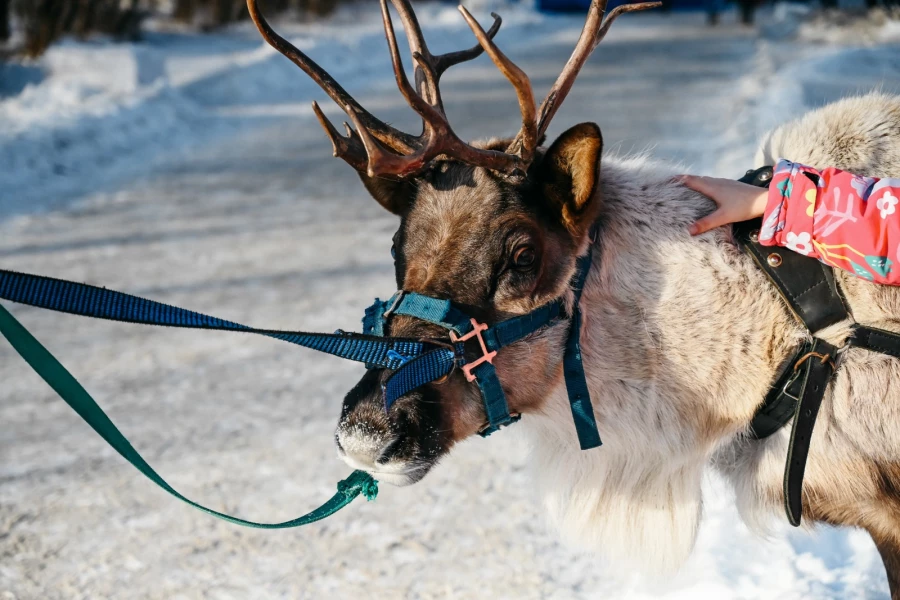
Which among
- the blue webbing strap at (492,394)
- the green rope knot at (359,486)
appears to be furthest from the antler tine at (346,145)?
the green rope knot at (359,486)

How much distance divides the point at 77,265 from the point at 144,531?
3.08 metres

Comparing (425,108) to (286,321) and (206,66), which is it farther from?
(206,66)

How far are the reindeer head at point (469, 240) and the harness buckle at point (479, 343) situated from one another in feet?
0.11

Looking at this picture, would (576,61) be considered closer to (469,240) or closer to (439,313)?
(469,240)

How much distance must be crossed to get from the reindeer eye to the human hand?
514 millimetres

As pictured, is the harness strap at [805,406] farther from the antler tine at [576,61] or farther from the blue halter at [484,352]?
the antler tine at [576,61]

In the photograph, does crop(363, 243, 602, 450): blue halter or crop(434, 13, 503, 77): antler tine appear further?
crop(434, 13, 503, 77): antler tine

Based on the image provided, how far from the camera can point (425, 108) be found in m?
2.14

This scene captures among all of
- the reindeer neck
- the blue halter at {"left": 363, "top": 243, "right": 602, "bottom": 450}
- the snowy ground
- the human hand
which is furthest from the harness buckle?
the snowy ground

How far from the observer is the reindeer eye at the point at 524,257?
7.13ft

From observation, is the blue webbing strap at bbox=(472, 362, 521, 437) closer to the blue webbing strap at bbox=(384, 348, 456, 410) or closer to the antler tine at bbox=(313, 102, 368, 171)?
the blue webbing strap at bbox=(384, 348, 456, 410)

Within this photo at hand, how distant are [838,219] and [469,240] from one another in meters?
0.95

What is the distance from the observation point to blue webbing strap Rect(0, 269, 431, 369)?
189 cm

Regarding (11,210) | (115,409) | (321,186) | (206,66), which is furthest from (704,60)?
(115,409)
